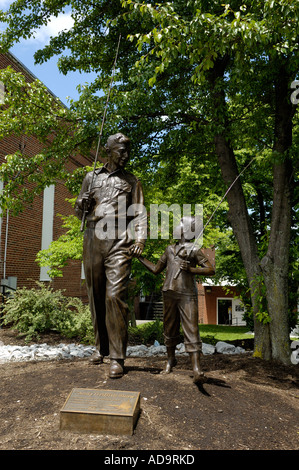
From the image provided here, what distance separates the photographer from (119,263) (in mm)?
4578

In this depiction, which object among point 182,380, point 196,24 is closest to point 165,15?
point 196,24

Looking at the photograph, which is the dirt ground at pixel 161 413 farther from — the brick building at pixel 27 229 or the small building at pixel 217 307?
the small building at pixel 217 307

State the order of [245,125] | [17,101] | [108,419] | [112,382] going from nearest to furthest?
[108,419], [112,382], [245,125], [17,101]

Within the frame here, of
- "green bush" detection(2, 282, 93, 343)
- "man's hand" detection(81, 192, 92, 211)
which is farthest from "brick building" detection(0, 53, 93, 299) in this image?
"man's hand" detection(81, 192, 92, 211)

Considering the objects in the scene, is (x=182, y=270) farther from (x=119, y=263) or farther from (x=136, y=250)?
(x=119, y=263)

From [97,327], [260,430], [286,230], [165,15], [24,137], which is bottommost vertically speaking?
[260,430]

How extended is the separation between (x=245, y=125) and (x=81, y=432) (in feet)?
18.8

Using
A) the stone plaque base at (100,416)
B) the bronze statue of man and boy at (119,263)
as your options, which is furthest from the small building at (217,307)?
the stone plaque base at (100,416)

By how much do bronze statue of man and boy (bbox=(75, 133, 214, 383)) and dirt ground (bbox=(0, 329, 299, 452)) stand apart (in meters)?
0.31

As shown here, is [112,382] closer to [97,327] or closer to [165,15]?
[97,327]

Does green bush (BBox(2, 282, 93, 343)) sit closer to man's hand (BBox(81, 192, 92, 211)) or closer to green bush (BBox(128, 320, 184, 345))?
green bush (BBox(128, 320, 184, 345))

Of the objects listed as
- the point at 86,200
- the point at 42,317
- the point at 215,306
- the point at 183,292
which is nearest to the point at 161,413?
the point at 183,292

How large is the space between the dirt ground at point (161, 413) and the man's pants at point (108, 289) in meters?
0.38

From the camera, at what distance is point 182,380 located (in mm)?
4504
